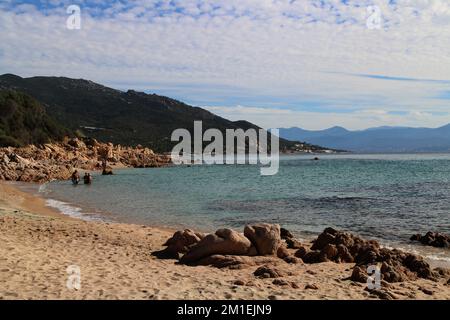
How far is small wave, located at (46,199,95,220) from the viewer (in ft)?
86.3

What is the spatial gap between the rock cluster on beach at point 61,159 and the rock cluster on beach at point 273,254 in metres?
41.9

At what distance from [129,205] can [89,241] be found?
15.2 meters

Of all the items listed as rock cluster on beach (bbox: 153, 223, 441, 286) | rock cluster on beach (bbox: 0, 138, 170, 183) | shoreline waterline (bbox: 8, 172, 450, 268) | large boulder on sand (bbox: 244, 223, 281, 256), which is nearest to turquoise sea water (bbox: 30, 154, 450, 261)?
shoreline waterline (bbox: 8, 172, 450, 268)

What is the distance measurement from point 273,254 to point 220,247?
1.94m

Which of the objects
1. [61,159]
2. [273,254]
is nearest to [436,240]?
[273,254]

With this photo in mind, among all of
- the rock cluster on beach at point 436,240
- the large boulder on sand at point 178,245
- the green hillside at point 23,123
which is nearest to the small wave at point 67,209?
the large boulder on sand at point 178,245

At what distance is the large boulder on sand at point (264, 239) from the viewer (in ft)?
49.4

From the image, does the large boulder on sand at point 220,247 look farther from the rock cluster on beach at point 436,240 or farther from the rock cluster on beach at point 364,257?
the rock cluster on beach at point 436,240

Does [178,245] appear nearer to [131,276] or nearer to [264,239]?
[264,239]

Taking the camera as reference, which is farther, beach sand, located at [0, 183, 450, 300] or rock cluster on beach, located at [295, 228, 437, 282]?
rock cluster on beach, located at [295, 228, 437, 282]

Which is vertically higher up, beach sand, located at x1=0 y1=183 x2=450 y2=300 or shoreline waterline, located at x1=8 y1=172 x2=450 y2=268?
beach sand, located at x1=0 y1=183 x2=450 y2=300

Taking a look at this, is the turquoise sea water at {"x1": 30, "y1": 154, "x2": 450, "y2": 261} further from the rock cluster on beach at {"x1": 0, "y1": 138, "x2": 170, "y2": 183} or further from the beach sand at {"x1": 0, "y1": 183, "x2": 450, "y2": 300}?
the rock cluster on beach at {"x1": 0, "y1": 138, "x2": 170, "y2": 183}

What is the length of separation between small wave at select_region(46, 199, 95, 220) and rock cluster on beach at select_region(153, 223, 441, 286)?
12.2 m

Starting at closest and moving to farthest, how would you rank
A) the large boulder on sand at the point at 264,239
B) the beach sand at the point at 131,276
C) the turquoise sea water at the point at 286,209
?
1. the beach sand at the point at 131,276
2. the large boulder on sand at the point at 264,239
3. the turquoise sea water at the point at 286,209
